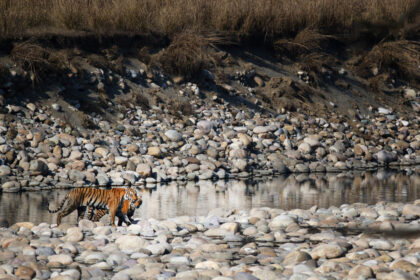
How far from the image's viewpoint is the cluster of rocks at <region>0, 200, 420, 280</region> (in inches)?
220

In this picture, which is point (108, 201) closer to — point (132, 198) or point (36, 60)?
point (132, 198)

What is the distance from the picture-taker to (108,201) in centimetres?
766

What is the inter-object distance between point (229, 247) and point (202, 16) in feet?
37.2

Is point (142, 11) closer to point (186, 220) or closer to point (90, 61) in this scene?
point (90, 61)

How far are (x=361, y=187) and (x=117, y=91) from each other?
220 inches

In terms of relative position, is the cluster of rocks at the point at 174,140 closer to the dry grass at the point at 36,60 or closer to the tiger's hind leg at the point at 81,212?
the dry grass at the point at 36,60

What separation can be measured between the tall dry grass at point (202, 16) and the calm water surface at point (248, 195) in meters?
5.26

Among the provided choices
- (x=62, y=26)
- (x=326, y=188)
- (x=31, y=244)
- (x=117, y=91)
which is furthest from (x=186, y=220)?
(x=62, y=26)

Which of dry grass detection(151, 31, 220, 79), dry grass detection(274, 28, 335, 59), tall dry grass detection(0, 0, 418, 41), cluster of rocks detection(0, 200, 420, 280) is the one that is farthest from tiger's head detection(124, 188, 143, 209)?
dry grass detection(274, 28, 335, 59)

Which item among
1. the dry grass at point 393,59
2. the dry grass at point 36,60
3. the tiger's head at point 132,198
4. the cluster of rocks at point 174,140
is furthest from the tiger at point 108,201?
the dry grass at point 393,59

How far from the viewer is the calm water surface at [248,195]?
30.0 feet

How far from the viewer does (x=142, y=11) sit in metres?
16.4

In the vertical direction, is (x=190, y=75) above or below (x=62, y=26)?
below

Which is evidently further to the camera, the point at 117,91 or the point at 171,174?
the point at 117,91
